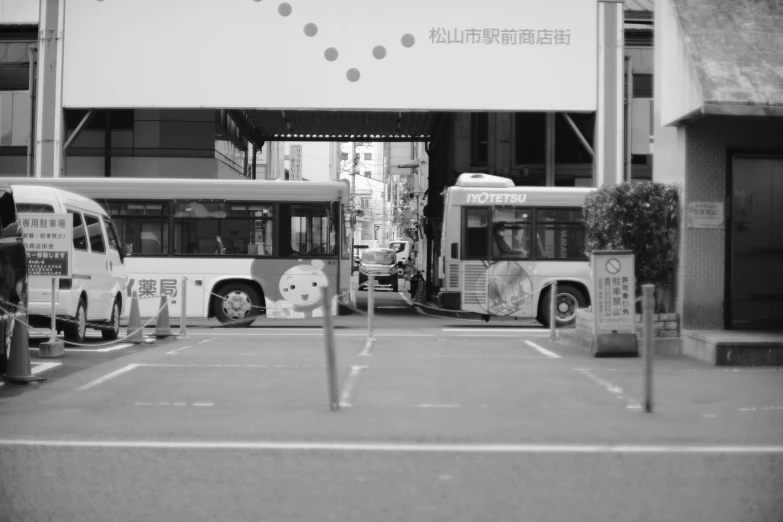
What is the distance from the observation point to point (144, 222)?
65.9 ft

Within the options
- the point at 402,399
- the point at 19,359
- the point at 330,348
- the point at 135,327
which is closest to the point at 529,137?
the point at 135,327

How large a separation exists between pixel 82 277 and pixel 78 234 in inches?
28.1

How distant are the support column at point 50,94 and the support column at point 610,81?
48.2ft

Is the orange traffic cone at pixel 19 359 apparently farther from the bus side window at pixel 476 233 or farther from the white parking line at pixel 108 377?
the bus side window at pixel 476 233

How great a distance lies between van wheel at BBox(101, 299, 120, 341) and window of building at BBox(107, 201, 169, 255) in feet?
12.4

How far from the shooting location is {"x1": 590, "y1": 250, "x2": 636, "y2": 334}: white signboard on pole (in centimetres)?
1283

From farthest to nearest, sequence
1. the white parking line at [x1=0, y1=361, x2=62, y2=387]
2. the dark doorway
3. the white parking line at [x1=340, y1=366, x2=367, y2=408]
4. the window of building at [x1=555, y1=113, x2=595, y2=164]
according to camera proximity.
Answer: the window of building at [x1=555, y1=113, x2=595, y2=164] < the dark doorway < the white parking line at [x1=0, y1=361, x2=62, y2=387] < the white parking line at [x1=340, y1=366, x2=367, y2=408]

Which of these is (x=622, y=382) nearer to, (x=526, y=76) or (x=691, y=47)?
(x=691, y=47)

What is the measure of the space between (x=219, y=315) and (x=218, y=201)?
2431mm

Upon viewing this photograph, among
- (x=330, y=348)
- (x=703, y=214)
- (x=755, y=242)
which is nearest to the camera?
(x=330, y=348)

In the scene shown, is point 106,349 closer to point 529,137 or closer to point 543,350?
point 543,350

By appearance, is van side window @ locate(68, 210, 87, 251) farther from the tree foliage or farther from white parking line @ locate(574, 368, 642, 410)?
the tree foliage

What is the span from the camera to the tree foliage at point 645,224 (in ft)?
44.1

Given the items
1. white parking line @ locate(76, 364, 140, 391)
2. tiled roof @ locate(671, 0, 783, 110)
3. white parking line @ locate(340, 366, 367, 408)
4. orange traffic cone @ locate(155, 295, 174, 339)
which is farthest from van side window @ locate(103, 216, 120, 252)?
tiled roof @ locate(671, 0, 783, 110)
